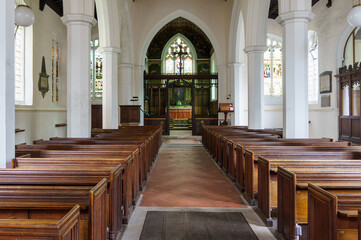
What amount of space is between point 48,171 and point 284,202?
2173 millimetres

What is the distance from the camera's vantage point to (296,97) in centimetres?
613

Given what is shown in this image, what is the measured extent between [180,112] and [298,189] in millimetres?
17426

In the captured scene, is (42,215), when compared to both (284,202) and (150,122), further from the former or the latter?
(150,122)

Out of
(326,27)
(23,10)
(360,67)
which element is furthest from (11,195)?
(326,27)

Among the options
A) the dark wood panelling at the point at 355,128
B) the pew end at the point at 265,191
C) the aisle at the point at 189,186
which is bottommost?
the aisle at the point at 189,186

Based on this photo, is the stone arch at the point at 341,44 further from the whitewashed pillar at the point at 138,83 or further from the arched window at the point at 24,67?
the arched window at the point at 24,67

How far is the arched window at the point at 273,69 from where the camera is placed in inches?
600

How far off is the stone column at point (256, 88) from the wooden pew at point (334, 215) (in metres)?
7.12

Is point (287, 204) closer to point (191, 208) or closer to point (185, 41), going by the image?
point (191, 208)

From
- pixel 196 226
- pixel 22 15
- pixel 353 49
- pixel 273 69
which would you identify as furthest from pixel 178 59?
pixel 196 226

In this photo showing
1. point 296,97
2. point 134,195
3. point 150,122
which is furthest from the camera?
point 150,122

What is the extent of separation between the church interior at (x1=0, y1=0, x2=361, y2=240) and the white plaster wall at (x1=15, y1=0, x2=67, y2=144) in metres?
0.06

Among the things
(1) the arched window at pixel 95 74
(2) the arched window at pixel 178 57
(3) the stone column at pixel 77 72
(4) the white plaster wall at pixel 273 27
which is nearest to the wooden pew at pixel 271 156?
(3) the stone column at pixel 77 72

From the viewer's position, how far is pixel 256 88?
29.8 feet
